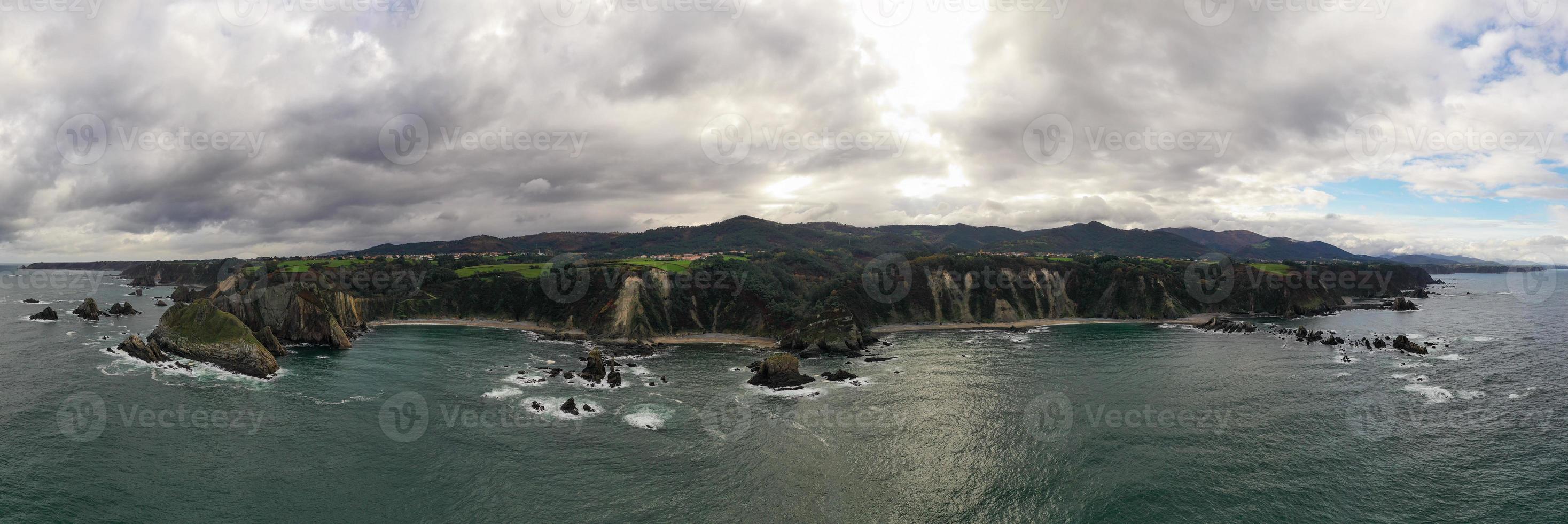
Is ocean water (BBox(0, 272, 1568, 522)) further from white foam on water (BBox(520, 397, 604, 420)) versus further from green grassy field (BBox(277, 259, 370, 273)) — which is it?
green grassy field (BBox(277, 259, 370, 273))

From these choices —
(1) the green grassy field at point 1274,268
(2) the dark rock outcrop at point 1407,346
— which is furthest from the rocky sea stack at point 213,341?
(1) the green grassy field at point 1274,268

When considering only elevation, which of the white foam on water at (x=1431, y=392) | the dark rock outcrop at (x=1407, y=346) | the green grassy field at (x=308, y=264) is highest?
the green grassy field at (x=308, y=264)

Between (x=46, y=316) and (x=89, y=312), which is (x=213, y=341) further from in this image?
(x=46, y=316)

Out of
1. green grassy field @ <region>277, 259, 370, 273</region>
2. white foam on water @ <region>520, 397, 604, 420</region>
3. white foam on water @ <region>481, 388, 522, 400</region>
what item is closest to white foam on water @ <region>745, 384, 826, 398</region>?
white foam on water @ <region>520, 397, 604, 420</region>

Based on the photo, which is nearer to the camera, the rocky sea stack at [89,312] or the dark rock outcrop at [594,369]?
the dark rock outcrop at [594,369]

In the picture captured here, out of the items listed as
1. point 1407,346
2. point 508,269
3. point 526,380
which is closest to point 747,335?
point 526,380

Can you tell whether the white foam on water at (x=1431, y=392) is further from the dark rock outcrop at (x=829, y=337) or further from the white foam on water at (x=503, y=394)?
the white foam on water at (x=503, y=394)

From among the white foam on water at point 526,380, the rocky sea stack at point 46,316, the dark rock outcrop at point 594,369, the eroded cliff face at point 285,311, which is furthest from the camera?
the rocky sea stack at point 46,316
